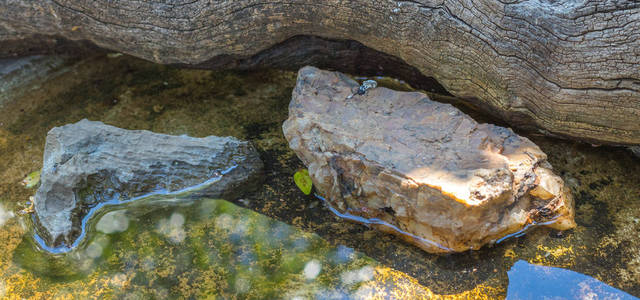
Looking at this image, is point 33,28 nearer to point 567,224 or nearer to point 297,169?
point 297,169

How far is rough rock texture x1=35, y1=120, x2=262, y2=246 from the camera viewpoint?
110 inches

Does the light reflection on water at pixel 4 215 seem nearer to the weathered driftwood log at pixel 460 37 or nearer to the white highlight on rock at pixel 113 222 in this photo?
the white highlight on rock at pixel 113 222

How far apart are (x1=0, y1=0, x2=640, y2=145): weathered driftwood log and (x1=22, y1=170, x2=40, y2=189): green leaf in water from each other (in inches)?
36.7

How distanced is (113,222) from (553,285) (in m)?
2.27

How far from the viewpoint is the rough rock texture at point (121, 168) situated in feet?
9.20

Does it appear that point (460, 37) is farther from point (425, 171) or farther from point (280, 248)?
point (280, 248)

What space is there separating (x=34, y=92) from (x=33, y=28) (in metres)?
0.50

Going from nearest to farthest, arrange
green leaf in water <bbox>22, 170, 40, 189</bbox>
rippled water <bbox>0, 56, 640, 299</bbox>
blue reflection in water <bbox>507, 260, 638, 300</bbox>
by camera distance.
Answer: blue reflection in water <bbox>507, 260, 638, 300</bbox>
rippled water <bbox>0, 56, 640, 299</bbox>
green leaf in water <bbox>22, 170, 40, 189</bbox>

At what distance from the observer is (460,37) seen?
2838 millimetres

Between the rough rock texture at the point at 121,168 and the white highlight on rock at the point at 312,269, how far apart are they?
0.66 meters

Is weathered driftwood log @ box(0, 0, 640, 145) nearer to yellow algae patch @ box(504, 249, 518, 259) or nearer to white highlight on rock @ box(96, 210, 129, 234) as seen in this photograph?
yellow algae patch @ box(504, 249, 518, 259)

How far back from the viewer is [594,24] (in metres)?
2.54

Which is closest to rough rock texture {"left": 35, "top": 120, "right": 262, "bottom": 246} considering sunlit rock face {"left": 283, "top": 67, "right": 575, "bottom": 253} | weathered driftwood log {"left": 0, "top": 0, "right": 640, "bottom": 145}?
sunlit rock face {"left": 283, "top": 67, "right": 575, "bottom": 253}

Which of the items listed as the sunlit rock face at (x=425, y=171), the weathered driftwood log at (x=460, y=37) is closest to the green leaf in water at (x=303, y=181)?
the sunlit rock face at (x=425, y=171)
